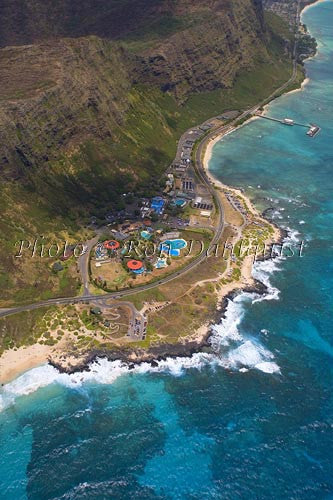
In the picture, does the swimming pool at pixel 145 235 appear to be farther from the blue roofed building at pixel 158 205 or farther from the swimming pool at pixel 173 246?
the blue roofed building at pixel 158 205

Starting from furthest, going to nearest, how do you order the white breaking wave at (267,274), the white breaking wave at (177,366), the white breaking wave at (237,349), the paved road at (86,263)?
the paved road at (86,263), the white breaking wave at (267,274), the white breaking wave at (237,349), the white breaking wave at (177,366)

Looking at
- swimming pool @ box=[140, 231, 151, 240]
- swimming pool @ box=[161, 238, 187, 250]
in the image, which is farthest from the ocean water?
swimming pool @ box=[140, 231, 151, 240]

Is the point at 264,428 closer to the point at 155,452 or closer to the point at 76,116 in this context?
the point at 155,452

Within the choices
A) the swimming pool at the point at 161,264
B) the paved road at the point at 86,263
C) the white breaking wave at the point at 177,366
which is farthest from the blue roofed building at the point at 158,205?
the white breaking wave at the point at 177,366

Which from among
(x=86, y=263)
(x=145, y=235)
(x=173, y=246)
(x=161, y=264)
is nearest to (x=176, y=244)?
(x=173, y=246)

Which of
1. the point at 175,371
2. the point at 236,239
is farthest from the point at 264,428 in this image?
the point at 236,239

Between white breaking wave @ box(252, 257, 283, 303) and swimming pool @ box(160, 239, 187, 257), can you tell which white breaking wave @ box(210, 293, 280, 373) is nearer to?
white breaking wave @ box(252, 257, 283, 303)

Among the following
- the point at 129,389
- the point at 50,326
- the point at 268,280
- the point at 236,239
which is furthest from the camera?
the point at 236,239

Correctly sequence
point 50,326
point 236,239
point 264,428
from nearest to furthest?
point 264,428
point 50,326
point 236,239
